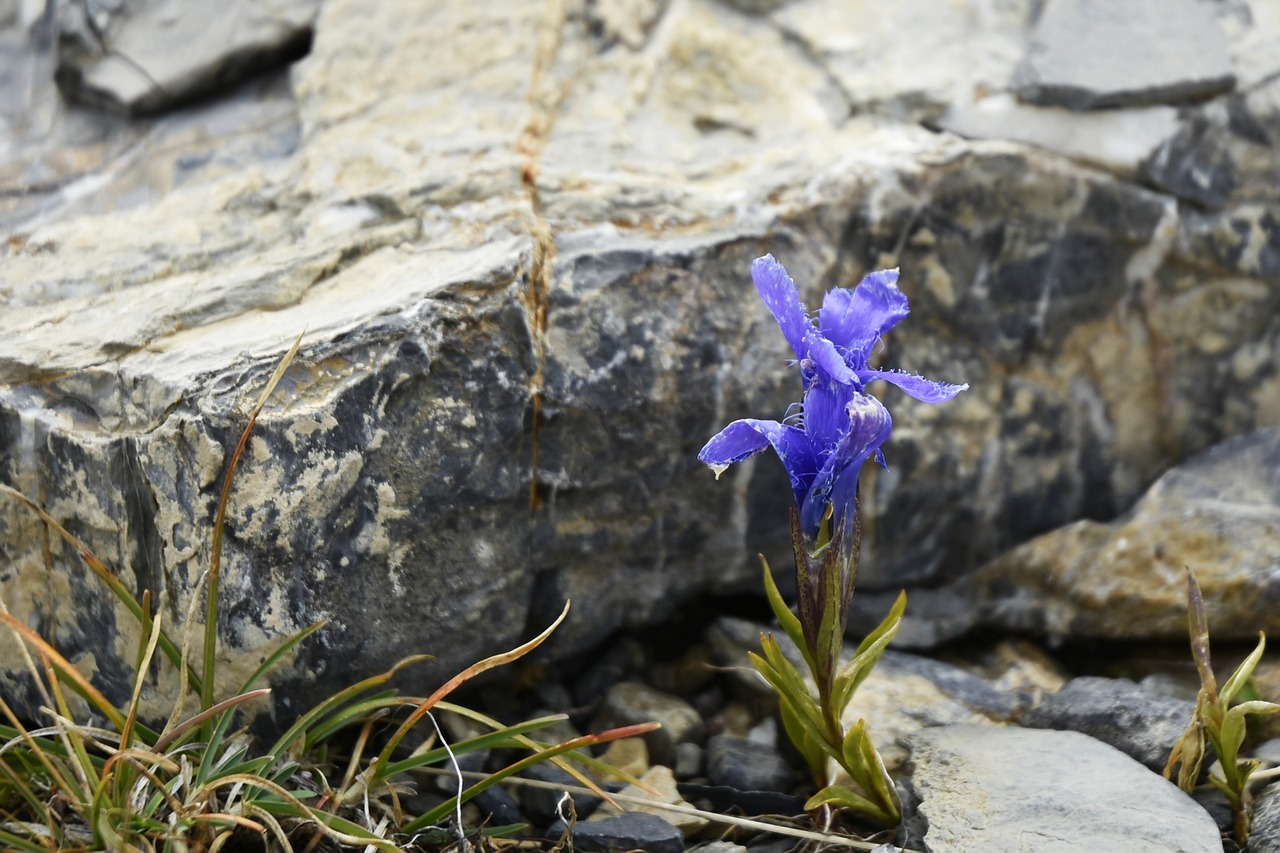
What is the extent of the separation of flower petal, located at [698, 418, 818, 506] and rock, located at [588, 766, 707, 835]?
68 centimetres

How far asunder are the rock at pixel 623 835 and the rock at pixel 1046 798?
0.45m

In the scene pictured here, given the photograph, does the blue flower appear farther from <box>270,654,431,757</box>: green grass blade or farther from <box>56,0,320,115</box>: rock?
<box>56,0,320,115</box>: rock

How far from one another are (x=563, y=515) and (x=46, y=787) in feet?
3.47

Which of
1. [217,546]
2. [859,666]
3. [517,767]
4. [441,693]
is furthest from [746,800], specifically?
[217,546]

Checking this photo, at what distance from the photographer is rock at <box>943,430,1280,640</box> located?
8.41ft

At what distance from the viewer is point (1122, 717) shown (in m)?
2.27

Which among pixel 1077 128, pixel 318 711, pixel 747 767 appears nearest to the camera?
pixel 318 711

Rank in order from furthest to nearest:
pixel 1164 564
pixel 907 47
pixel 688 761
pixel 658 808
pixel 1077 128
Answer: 1. pixel 907 47
2. pixel 1077 128
3. pixel 1164 564
4. pixel 688 761
5. pixel 658 808

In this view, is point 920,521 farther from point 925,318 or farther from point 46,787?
point 46,787

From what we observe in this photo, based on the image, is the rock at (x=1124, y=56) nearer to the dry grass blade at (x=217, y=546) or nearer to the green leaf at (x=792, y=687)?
the green leaf at (x=792, y=687)

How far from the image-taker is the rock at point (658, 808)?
7.30 feet

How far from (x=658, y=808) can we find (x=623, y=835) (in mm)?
121

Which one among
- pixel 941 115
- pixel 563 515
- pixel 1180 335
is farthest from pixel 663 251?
pixel 1180 335

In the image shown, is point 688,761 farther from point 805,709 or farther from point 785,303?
point 785,303
